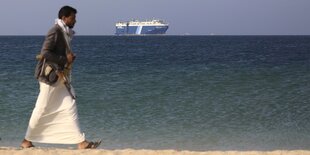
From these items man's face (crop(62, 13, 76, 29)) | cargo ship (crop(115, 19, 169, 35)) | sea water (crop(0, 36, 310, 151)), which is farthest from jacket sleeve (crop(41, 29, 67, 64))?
cargo ship (crop(115, 19, 169, 35))

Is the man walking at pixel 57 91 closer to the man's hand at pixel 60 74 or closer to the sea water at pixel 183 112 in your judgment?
the man's hand at pixel 60 74

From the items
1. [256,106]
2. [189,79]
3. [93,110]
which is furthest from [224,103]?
[189,79]

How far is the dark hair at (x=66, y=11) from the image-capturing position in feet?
18.7

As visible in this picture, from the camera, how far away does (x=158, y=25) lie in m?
165

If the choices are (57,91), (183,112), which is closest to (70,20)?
(57,91)

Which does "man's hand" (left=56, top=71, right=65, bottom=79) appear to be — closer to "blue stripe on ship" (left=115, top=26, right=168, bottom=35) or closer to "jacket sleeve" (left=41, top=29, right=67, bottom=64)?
"jacket sleeve" (left=41, top=29, right=67, bottom=64)

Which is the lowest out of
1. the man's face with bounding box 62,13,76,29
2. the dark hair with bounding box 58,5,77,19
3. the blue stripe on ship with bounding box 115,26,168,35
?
the man's face with bounding box 62,13,76,29

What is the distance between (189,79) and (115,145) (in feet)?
36.1

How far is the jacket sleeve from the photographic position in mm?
5637

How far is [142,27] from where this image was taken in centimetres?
16825

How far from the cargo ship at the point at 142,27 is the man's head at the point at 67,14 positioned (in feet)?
518

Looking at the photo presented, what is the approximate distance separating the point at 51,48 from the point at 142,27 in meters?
163

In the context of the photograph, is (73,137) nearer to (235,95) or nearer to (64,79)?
(64,79)

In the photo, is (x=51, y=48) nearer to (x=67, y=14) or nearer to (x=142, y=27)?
(x=67, y=14)
